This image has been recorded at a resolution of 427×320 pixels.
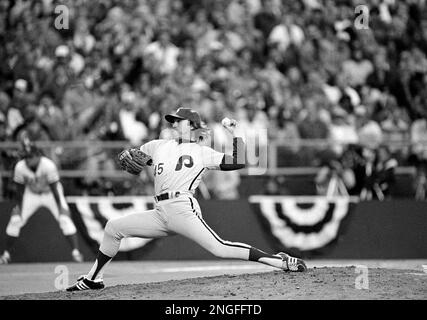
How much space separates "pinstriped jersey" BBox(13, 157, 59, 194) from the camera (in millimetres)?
15391

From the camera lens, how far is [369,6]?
20.1 m

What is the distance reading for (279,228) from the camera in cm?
1667

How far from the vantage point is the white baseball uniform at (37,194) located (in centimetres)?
1541

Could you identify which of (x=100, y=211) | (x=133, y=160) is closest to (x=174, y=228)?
(x=133, y=160)

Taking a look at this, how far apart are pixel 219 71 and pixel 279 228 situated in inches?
156

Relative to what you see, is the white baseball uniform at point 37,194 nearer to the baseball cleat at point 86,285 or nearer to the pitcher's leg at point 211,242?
the baseball cleat at point 86,285

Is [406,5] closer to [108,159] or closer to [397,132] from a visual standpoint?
[397,132]

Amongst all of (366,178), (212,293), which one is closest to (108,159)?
(366,178)

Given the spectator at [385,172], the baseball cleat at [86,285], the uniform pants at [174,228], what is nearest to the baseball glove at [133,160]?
the uniform pants at [174,228]

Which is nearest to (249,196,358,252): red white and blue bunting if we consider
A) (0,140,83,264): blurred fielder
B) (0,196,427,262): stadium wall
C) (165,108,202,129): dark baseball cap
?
(0,196,427,262): stadium wall

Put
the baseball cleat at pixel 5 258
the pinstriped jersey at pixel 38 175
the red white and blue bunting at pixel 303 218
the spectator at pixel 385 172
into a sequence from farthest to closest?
the spectator at pixel 385 172 → the red white and blue bunting at pixel 303 218 → the baseball cleat at pixel 5 258 → the pinstriped jersey at pixel 38 175

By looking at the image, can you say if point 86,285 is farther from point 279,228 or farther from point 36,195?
point 279,228

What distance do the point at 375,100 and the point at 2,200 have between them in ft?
26.2

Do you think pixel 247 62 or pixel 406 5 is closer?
pixel 247 62
